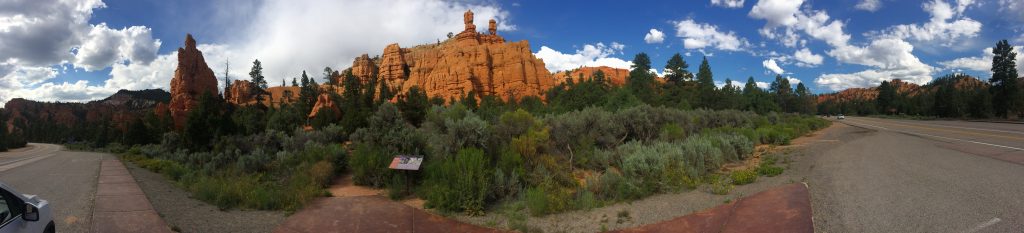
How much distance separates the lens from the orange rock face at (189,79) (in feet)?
230

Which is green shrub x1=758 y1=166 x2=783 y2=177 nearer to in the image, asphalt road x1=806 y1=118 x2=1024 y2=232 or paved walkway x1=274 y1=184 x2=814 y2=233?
asphalt road x1=806 y1=118 x2=1024 y2=232

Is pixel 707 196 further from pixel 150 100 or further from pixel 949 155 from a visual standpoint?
pixel 150 100

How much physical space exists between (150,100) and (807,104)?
172 meters

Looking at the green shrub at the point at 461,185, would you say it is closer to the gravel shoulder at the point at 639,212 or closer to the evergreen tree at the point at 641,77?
the gravel shoulder at the point at 639,212

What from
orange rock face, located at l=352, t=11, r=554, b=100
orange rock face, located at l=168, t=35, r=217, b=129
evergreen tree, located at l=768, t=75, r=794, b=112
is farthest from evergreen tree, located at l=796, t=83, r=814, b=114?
orange rock face, located at l=168, t=35, r=217, b=129

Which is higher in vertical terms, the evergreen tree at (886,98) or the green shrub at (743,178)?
the evergreen tree at (886,98)

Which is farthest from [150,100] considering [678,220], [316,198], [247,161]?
[678,220]

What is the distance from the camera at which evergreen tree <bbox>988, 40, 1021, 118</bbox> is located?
45312 millimetres

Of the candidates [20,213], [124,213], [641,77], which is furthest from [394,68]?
[20,213]

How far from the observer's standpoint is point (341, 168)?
14.3 meters

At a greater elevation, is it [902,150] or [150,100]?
[150,100]

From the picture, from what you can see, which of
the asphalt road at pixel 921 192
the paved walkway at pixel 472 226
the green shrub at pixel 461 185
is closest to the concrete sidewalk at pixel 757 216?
the paved walkway at pixel 472 226

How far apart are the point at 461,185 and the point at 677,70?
67686mm

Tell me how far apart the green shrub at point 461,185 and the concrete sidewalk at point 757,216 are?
3432mm
